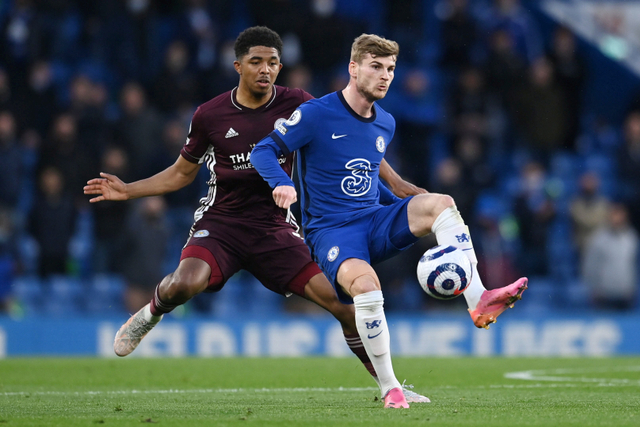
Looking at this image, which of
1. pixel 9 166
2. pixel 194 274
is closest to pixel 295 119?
pixel 194 274

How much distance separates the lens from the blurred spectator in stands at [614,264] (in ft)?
46.7

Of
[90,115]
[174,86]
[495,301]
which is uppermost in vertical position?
[174,86]

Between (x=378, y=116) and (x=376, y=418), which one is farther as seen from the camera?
(x=378, y=116)

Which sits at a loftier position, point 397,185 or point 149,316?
point 397,185

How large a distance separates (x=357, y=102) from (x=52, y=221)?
796 centimetres

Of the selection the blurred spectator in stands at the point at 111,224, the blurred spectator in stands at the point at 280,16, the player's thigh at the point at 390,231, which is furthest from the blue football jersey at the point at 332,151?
the blurred spectator in stands at the point at 280,16

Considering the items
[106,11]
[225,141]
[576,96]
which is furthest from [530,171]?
[225,141]

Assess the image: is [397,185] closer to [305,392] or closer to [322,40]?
[305,392]

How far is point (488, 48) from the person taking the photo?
1659cm

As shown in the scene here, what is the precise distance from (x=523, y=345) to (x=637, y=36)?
A: 26.9 feet

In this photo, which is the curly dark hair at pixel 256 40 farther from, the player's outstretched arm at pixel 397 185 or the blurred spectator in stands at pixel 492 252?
the blurred spectator in stands at pixel 492 252

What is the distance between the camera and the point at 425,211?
606 cm

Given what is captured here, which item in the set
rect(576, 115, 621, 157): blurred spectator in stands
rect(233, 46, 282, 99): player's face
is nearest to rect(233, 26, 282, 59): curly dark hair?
rect(233, 46, 282, 99): player's face

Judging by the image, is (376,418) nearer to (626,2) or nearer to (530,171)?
(530,171)
